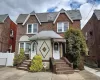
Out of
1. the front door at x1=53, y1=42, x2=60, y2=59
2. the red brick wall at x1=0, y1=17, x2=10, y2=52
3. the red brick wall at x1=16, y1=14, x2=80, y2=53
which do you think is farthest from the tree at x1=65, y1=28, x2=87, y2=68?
the red brick wall at x1=0, y1=17, x2=10, y2=52

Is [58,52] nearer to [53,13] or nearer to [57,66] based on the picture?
[57,66]

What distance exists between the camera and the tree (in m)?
17.1

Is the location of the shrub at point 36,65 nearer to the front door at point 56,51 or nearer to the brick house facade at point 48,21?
the front door at point 56,51

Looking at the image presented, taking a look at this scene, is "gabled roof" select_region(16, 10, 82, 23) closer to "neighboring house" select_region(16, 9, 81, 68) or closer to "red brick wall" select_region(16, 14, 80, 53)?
"neighboring house" select_region(16, 9, 81, 68)

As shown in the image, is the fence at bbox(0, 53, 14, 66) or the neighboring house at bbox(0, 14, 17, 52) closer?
the fence at bbox(0, 53, 14, 66)

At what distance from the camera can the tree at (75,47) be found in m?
17.1

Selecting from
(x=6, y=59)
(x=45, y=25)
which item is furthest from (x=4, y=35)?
(x=45, y=25)

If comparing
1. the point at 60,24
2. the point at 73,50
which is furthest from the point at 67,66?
the point at 60,24

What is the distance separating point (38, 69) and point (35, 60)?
3.63 ft

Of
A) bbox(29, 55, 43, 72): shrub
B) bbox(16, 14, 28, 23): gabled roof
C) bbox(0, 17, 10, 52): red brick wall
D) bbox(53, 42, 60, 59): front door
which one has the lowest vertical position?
bbox(29, 55, 43, 72): shrub

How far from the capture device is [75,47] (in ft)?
57.3

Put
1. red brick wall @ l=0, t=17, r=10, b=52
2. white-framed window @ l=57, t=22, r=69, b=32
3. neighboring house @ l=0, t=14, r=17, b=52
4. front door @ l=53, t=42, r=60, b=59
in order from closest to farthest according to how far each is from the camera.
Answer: front door @ l=53, t=42, r=60, b=59
white-framed window @ l=57, t=22, r=69, b=32
red brick wall @ l=0, t=17, r=10, b=52
neighboring house @ l=0, t=14, r=17, b=52

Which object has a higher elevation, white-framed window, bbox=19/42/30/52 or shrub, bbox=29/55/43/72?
white-framed window, bbox=19/42/30/52

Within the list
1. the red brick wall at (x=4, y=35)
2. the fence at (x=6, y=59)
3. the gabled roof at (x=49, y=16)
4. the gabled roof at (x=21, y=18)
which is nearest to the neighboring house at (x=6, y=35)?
the red brick wall at (x=4, y=35)
